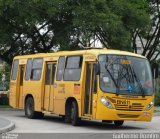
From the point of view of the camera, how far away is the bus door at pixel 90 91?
1953 centimetres

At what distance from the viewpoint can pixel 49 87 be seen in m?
23.4

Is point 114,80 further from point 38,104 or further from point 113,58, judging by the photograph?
point 38,104

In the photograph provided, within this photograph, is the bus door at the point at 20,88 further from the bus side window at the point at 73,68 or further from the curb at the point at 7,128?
the curb at the point at 7,128

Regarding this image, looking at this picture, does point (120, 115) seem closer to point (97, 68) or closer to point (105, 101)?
point (105, 101)

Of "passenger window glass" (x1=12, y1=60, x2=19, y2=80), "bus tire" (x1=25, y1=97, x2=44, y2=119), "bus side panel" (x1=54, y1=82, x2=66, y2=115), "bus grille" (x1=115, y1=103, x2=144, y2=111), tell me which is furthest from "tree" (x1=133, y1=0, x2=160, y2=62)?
"bus grille" (x1=115, y1=103, x2=144, y2=111)

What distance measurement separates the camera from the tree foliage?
104 feet

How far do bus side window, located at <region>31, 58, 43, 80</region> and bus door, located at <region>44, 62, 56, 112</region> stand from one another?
0.64 m

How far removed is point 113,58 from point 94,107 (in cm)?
199

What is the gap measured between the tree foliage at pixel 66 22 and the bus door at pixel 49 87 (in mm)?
8280

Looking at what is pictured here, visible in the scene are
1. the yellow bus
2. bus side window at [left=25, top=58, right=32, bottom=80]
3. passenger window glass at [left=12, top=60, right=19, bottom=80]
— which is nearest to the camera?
the yellow bus

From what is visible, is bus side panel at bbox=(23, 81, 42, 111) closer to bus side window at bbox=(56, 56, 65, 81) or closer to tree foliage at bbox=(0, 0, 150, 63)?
bus side window at bbox=(56, 56, 65, 81)

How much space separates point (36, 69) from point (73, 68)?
390cm

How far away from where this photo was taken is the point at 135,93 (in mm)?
19703

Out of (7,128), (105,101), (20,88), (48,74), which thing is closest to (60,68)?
(48,74)
